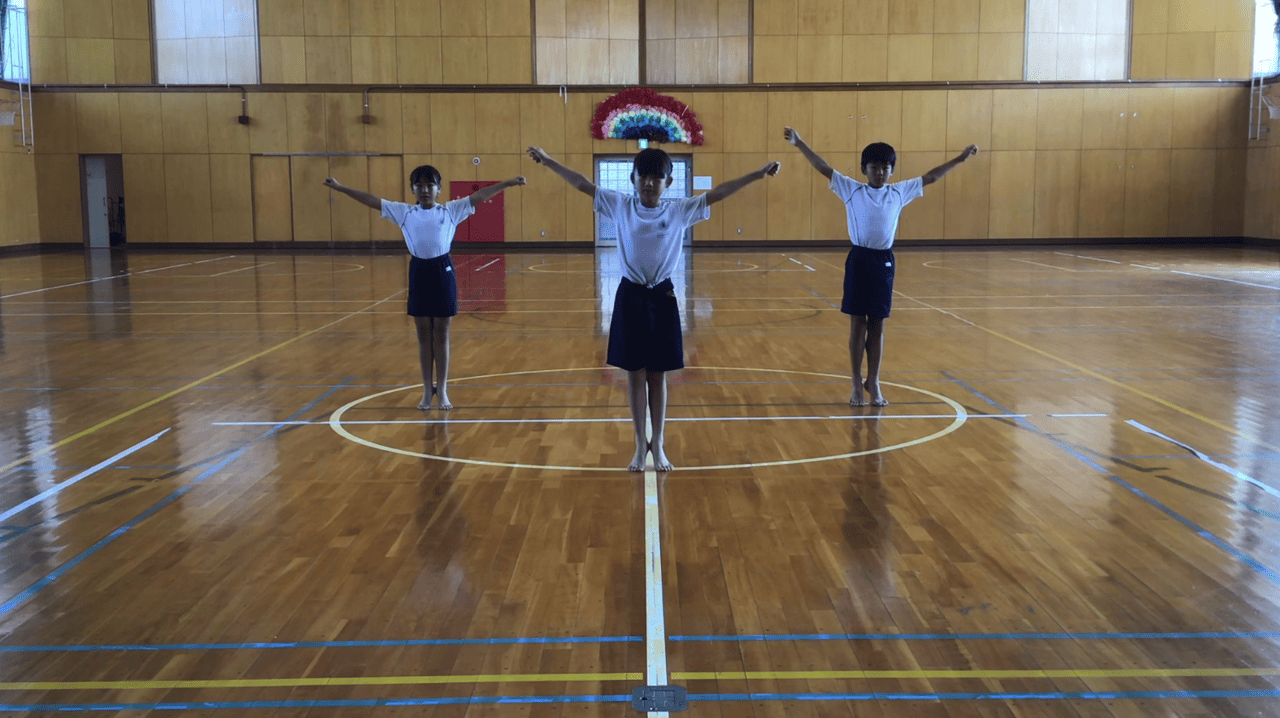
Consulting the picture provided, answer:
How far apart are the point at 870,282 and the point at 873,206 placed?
0.52 m

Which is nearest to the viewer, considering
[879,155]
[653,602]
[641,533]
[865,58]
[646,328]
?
[653,602]

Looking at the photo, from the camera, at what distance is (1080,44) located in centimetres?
2709

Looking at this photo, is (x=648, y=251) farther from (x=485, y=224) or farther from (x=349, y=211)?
(x=349, y=211)

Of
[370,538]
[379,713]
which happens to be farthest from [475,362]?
[379,713]

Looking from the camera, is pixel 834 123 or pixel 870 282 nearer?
pixel 870 282

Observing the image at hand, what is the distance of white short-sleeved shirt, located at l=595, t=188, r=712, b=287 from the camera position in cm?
565

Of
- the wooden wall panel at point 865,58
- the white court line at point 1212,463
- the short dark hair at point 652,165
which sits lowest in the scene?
the white court line at point 1212,463

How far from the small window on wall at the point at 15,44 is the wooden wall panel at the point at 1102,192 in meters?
25.8

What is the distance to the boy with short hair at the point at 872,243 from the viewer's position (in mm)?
7605

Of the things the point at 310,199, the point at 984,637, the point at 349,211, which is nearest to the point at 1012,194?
the point at 349,211

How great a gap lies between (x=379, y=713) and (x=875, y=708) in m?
1.46

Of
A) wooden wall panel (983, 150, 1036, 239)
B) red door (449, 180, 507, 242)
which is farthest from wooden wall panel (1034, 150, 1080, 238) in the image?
red door (449, 180, 507, 242)

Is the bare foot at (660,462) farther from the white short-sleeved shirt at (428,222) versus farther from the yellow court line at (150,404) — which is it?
the yellow court line at (150,404)

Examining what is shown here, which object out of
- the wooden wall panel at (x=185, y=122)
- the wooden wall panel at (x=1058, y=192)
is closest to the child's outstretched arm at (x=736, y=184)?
the wooden wall panel at (x=1058, y=192)
